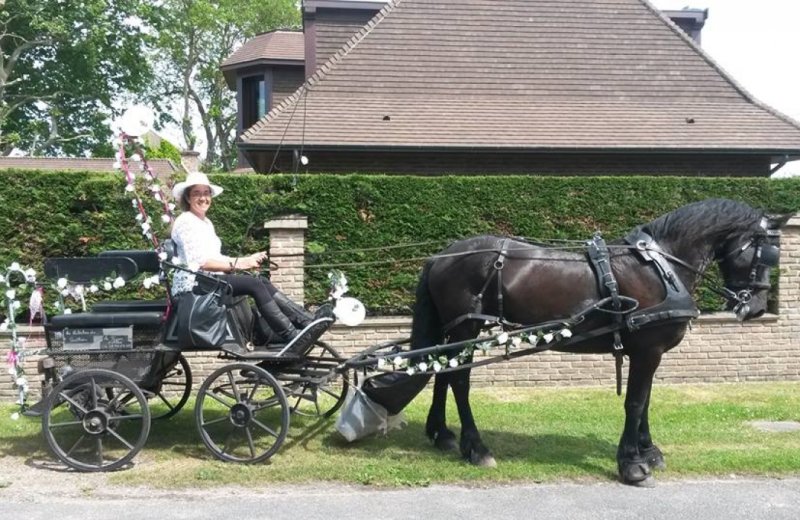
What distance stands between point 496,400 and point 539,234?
2134 mm

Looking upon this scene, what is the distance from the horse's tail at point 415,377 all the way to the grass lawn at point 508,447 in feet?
1.49

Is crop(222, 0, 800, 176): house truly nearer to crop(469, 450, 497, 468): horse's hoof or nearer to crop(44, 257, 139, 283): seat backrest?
crop(44, 257, 139, 283): seat backrest

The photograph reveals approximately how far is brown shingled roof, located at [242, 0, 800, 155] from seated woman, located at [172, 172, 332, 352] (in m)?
5.34

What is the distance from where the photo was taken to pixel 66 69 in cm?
2644

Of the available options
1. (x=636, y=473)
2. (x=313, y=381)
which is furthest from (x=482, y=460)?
Result: (x=313, y=381)

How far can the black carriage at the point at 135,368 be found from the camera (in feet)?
17.9

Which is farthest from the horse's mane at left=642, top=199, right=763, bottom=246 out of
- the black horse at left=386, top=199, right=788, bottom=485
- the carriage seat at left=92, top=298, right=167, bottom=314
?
the carriage seat at left=92, top=298, right=167, bottom=314

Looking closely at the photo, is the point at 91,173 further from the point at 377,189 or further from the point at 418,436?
the point at 418,436

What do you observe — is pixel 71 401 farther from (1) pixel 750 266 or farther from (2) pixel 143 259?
(1) pixel 750 266

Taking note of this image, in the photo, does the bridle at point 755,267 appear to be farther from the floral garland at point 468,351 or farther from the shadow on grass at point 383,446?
the shadow on grass at point 383,446

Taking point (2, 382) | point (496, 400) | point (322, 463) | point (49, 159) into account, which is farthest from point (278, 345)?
point (49, 159)

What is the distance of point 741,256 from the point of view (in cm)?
530

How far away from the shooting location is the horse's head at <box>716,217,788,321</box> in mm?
5223

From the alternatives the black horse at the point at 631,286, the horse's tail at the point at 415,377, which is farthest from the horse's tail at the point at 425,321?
the black horse at the point at 631,286
